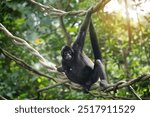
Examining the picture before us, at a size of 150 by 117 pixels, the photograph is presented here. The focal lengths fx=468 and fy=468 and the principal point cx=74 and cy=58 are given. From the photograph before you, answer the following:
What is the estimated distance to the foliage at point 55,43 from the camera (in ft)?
17.8

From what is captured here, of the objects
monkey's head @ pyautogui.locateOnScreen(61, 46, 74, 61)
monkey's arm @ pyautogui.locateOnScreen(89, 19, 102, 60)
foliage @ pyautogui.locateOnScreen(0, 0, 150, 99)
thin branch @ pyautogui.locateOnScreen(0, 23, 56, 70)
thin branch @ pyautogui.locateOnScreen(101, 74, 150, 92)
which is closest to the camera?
thin branch @ pyautogui.locateOnScreen(101, 74, 150, 92)

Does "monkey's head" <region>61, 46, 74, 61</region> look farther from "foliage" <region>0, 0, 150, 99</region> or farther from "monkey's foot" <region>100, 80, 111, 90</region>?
"foliage" <region>0, 0, 150, 99</region>

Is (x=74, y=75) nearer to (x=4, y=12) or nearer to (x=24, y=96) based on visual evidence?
(x=24, y=96)

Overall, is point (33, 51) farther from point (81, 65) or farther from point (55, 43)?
point (55, 43)

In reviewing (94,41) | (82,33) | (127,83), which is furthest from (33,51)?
(127,83)

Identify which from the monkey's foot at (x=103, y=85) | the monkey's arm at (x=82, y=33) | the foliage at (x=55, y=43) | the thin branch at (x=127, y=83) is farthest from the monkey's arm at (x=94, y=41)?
the foliage at (x=55, y=43)

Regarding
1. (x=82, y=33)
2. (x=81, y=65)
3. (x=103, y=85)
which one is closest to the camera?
(x=103, y=85)

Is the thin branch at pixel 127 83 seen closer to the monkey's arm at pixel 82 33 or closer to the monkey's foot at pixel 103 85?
the monkey's foot at pixel 103 85

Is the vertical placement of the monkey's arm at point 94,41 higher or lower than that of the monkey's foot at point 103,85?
higher

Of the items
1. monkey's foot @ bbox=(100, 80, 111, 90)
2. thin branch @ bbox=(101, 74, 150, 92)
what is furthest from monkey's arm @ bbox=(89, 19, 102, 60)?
thin branch @ bbox=(101, 74, 150, 92)

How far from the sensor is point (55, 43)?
5.89 meters

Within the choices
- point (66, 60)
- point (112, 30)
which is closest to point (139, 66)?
point (112, 30)

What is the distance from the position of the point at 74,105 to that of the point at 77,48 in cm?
51

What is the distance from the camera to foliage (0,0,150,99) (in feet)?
17.8
